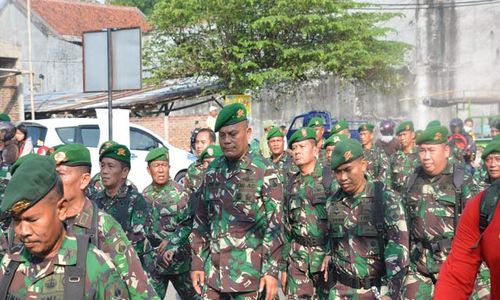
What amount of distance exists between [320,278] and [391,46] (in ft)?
71.4

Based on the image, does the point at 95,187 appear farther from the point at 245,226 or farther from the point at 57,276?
the point at 57,276

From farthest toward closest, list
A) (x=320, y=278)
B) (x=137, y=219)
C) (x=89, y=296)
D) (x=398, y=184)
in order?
(x=398, y=184) → (x=320, y=278) → (x=137, y=219) → (x=89, y=296)

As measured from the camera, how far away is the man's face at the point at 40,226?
8.89 ft

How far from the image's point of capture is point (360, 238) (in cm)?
550

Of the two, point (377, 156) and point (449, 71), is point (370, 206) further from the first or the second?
point (449, 71)

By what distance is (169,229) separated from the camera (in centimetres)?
726

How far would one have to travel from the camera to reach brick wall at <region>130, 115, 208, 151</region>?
79.3 ft

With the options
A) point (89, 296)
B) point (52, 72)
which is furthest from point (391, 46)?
point (89, 296)

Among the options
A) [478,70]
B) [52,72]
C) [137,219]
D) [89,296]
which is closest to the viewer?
[89,296]

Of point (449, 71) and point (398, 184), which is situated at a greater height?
point (449, 71)

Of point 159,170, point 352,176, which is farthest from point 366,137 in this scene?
point 352,176

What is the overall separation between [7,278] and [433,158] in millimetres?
4112

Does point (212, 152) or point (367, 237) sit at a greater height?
point (212, 152)

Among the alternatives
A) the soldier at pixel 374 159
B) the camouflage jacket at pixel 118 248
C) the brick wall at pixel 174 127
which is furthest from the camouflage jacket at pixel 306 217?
the brick wall at pixel 174 127
